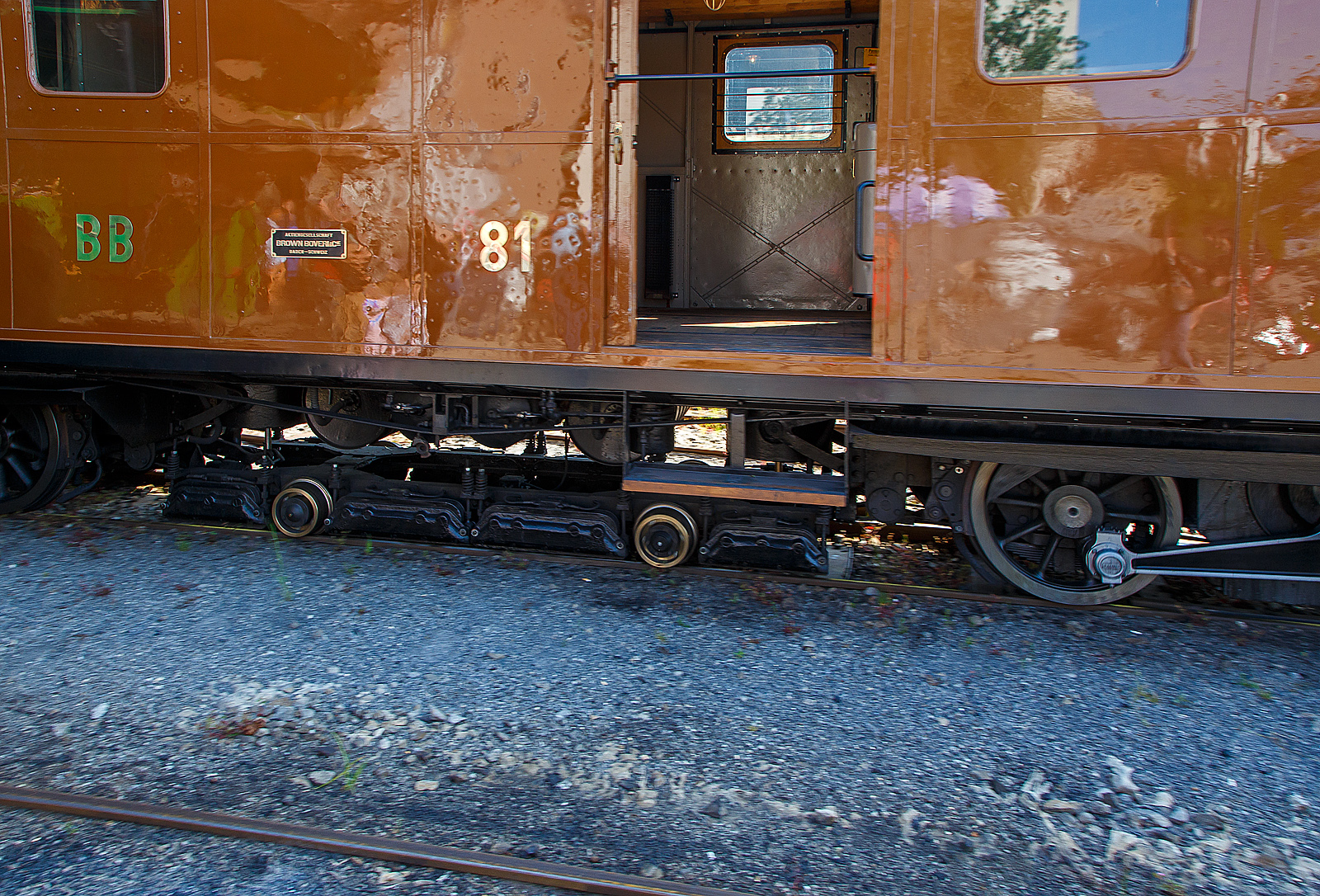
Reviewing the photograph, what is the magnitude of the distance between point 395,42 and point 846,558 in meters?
3.89

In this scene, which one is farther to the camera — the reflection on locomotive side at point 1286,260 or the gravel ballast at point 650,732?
the reflection on locomotive side at point 1286,260

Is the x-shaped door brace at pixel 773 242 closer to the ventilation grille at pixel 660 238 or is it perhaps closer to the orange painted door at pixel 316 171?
the ventilation grille at pixel 660 238

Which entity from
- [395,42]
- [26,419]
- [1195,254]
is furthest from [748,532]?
[26,419]

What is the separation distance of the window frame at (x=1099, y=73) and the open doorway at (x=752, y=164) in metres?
2.40

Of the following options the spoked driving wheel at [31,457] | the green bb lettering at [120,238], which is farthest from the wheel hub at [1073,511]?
the spoked driving wheel at [31,457]

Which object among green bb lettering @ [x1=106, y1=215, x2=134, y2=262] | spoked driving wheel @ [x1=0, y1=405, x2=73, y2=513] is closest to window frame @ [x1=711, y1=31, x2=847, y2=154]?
green bb lettering @ [x1=106, y1=215, x2=134, y2=262]

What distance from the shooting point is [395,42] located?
4523mm

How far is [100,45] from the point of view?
4.90 m

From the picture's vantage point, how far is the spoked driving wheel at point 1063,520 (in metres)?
4.49

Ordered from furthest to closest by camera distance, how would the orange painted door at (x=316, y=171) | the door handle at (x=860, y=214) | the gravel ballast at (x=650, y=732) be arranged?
the door handle at (x=860, y=214), the orange painted door at (x=316, y=171), the gravel ballast at (x=650, y=732)

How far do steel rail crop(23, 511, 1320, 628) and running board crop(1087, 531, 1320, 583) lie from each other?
0.71 ft

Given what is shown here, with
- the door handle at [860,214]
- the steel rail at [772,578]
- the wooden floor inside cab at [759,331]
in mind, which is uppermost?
the door handle at [860,214]

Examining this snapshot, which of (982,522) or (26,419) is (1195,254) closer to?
(982,522)

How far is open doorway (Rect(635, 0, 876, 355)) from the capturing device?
6492mm
